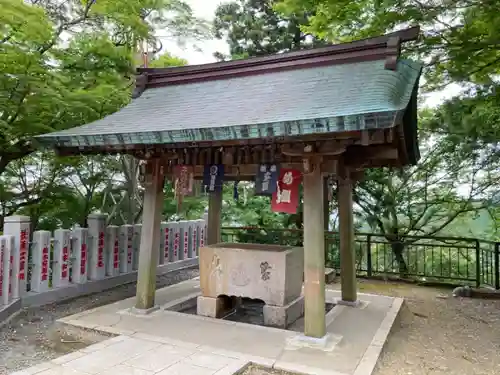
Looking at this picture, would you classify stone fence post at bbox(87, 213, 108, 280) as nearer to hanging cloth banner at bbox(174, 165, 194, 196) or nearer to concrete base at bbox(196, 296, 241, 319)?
hanging cloth banner at bbox(174, 165, 194, 196)

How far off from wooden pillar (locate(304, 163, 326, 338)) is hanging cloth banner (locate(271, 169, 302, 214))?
42cm

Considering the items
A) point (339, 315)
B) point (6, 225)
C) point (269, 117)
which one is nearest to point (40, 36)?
point (6, 225)

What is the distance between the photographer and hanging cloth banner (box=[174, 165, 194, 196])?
671 cm

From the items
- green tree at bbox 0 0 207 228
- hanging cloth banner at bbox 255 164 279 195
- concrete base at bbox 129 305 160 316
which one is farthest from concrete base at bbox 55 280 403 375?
green tree at bbox 0 0 207 228

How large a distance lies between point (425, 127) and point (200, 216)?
28.4 ft

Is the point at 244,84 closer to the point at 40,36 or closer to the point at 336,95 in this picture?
the point at 336,95

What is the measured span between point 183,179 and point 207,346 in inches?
112

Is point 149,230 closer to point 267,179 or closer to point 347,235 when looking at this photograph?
point 267,179

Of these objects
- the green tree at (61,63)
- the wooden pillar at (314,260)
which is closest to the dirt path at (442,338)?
the wooden pillar at (314,260)

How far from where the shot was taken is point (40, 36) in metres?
6.46

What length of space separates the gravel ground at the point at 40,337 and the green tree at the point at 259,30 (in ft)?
35.5

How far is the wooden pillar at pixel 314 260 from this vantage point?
5344 millimetres

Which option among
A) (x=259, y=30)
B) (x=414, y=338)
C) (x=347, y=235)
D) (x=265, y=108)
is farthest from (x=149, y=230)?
(x=259, y=30)

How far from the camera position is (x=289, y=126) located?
4.50 metres
